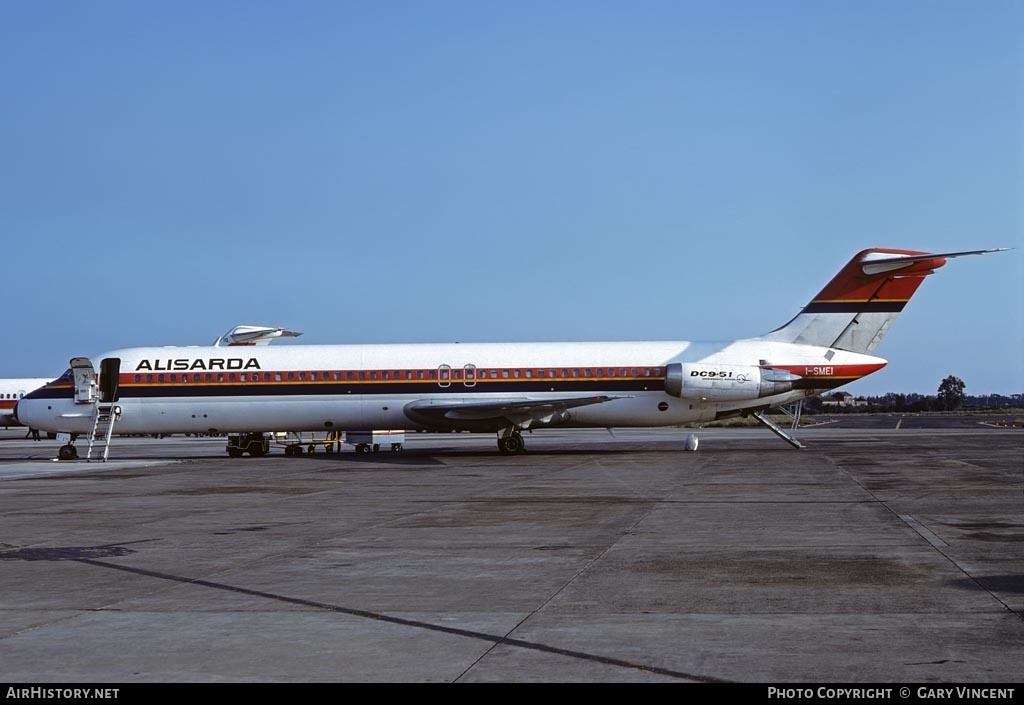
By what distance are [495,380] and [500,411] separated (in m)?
1.17

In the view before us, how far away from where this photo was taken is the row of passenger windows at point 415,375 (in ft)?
→ 106

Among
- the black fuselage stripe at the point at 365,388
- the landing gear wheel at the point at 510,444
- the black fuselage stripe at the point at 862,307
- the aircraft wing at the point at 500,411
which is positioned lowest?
the landing gear wheel at the point at 510,444

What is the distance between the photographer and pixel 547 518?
14922mm

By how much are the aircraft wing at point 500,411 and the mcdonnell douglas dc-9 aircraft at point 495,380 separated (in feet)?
0.15

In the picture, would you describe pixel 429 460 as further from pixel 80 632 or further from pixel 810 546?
pixel 80 632

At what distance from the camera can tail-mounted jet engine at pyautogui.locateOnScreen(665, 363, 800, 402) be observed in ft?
104

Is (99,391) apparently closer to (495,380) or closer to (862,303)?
(495,380)

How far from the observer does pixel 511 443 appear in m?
33.1

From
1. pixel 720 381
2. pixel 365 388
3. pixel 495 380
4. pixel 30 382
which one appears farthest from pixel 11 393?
pixel 720 381

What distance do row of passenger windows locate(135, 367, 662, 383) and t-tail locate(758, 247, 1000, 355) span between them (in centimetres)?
538

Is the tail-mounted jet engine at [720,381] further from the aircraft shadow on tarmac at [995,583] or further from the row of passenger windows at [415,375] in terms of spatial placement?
the aircraft shadow on tarmac at [995,583]

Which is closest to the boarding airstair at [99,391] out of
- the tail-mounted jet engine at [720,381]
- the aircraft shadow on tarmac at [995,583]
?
the tail-mounted jet engine at [720,381]

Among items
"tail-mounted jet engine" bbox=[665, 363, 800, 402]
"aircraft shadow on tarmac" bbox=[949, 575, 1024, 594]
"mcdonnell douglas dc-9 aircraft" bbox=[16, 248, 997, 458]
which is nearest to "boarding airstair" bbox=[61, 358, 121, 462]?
"mcdonnell douglas dc-9 aircraft" bbox=[16, 248, 997, 458]

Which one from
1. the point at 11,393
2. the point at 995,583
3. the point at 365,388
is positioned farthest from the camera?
the point at 11,393
